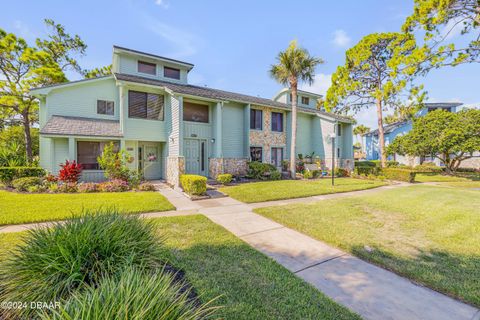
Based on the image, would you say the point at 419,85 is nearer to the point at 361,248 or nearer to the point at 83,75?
the point at 361,248

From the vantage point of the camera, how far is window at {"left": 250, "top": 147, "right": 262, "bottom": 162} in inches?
656

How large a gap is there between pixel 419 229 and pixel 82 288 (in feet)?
25.0

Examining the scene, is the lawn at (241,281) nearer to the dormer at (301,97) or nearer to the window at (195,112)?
the window at (195,112)

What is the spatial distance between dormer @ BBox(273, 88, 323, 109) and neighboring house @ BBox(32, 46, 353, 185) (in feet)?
17.8

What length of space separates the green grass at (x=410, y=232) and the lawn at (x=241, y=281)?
1.91m

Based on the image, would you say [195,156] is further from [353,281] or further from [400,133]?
[400,133]

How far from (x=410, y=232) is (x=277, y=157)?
13044mm

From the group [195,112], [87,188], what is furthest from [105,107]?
[87,188]

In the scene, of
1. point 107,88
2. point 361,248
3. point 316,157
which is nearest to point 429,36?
point 316,157

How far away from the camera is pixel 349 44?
21391 mm

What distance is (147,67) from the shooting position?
50.5ft

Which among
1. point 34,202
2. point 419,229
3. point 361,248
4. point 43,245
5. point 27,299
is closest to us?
point 27,299

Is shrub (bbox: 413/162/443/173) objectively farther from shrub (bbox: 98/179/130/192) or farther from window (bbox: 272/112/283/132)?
shrub (bbox: 98/179/130/192)

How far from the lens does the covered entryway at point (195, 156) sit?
13.5 m
